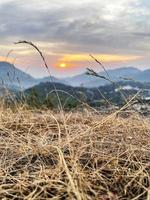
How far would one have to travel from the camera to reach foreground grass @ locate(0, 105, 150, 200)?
257 cm

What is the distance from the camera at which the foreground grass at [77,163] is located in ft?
8.42

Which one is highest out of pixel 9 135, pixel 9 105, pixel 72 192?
pixel 72 192

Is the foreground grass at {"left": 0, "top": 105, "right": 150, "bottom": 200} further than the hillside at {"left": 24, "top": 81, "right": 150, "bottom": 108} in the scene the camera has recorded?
No

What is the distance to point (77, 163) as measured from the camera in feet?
9.47

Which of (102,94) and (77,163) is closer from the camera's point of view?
(77,163)

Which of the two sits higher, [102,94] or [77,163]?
[77,163]

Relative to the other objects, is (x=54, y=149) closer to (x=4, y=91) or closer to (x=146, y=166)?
(x=146, y=166)

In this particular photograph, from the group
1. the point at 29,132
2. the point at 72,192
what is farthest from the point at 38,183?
the point at 29,132

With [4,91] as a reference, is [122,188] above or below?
above

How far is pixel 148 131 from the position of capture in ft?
12.8

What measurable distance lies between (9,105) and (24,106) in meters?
0.27

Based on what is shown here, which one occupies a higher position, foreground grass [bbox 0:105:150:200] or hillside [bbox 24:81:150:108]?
foreground grass [bbox 0:105:150:200]

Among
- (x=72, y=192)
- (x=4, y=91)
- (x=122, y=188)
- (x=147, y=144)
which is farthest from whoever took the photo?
(x=4, y=91)

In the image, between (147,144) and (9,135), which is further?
(9,135)
